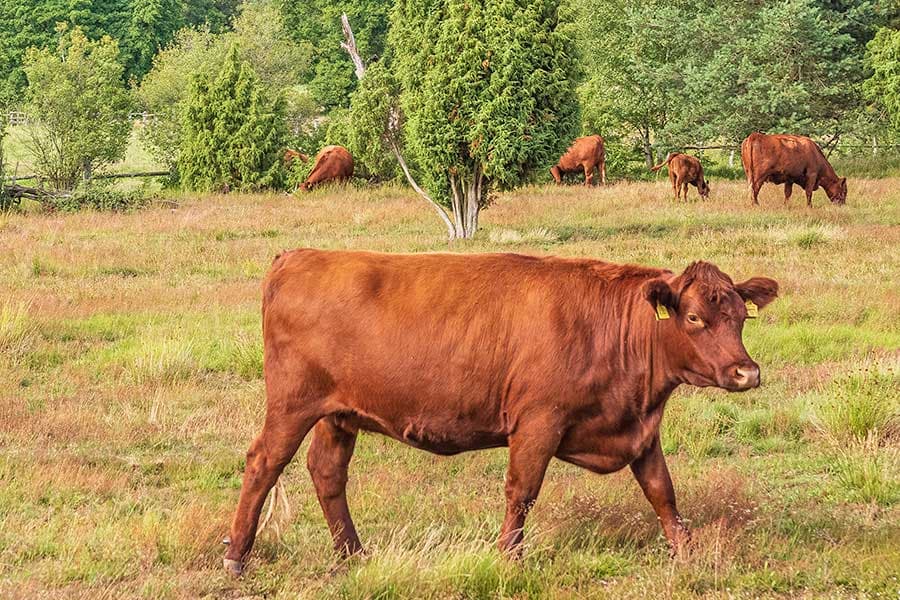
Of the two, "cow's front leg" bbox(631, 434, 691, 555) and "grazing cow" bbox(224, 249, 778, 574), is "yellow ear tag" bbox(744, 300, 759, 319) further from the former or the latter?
"cow's front leg" bbox(631, 434, 691, 555)

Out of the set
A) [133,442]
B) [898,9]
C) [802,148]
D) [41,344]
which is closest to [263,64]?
[898,9]

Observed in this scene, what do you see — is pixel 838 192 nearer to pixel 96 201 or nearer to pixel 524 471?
pixel 96 201

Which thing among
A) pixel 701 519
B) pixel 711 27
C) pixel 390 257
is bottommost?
pixel 701 519

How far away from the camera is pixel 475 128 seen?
22.7 m

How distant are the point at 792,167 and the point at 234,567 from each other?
24366 mm

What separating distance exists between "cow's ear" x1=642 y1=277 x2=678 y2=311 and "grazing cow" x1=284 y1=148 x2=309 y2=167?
30.4 m

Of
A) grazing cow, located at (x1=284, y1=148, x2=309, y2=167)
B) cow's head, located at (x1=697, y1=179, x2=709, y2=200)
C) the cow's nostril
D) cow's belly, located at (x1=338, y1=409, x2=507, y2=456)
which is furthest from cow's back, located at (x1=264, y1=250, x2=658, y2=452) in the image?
→ grazing cow, located at (x1=284, y1=148, x2=309, y2=167)

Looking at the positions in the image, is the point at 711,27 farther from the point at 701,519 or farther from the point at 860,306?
the point at 701,519

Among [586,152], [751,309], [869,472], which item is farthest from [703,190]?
[751,309]

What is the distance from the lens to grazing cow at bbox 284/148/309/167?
3562 cm

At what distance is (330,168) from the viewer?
34.1m

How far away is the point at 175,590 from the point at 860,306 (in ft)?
35.1

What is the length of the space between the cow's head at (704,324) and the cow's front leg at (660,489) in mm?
493

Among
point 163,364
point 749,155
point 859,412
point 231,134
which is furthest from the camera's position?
point 231,134
